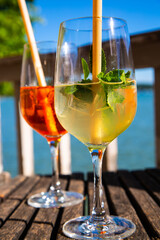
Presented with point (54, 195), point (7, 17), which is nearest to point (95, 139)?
point (54, 195)

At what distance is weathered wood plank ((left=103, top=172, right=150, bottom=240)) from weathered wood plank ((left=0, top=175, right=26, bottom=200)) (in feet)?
1.23

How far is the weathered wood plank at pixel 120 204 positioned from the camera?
2.50ft

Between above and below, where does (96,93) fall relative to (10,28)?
below

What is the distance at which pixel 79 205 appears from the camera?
3.35 ft

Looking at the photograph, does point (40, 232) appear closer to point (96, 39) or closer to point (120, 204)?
point (120, 204)

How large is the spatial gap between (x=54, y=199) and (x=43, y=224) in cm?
29

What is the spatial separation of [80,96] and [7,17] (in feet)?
69.6

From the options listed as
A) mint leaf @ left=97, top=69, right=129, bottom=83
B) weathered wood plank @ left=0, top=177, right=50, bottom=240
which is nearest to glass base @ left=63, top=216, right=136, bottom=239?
weathered wood plank @ left=0, top=177, right=50, bottom=240

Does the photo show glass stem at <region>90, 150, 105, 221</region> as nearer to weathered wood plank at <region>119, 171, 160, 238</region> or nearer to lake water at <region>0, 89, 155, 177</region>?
weathered wood plank at <region>119, 171, 160, 238</region>

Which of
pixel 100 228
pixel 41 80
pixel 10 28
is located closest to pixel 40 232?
pixel 100 228

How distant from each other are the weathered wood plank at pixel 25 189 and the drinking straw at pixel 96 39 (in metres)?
0.60

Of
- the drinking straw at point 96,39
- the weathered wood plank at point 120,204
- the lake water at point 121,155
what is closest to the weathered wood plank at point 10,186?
the weathered wood plank at point 120,204

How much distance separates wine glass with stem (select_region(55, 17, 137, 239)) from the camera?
2.50 feet

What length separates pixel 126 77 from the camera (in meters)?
0.80
